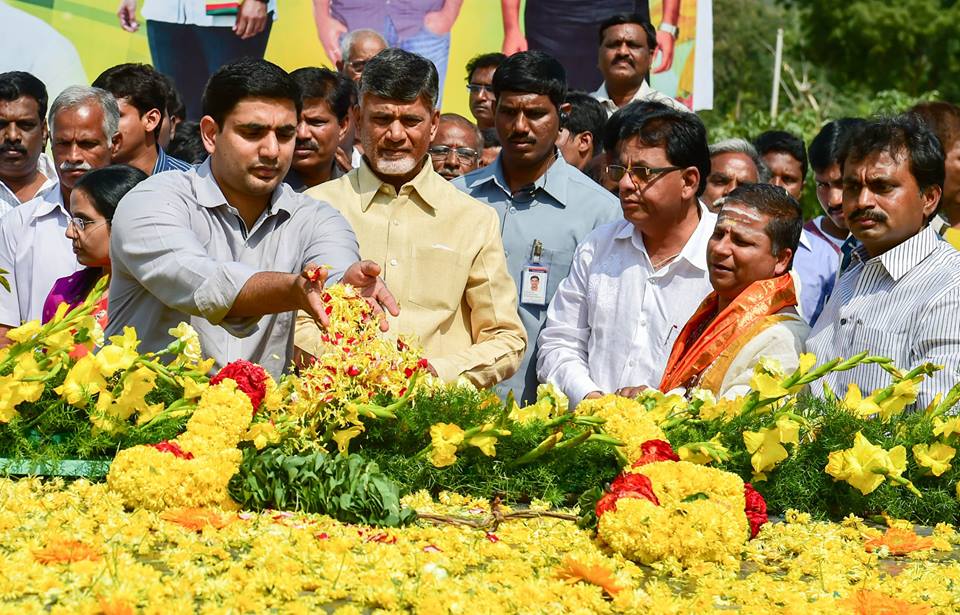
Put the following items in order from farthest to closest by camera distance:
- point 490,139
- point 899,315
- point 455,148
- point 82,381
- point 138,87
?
point 490,139 → point 455,148 → point 138,87 → point 899,315 → point 82,381

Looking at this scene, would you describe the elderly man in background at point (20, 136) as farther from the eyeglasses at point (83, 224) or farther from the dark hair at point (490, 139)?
the dark hair at point (490, 139)

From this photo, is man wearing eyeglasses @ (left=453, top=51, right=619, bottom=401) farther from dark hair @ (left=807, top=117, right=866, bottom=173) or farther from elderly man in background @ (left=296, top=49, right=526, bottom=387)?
dark hair @ (left=807, top=117, right=866, bottom=173)

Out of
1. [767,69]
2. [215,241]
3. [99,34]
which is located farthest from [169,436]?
[767,69]

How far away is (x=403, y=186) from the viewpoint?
15.9ft

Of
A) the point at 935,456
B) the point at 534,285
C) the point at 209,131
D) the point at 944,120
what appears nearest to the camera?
the point at 935,456

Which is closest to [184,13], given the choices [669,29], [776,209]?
[669,29]

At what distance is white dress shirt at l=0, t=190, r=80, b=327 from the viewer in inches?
210

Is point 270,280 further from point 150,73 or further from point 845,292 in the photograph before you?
point 150,73

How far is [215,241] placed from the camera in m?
4.13

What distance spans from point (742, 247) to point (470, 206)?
105cm

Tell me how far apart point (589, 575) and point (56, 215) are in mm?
3626

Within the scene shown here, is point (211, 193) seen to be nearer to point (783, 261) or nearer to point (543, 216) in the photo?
point (543, 216)

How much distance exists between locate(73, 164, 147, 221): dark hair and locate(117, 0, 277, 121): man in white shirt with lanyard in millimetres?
3041

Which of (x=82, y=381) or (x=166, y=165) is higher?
(x=166, y=165)
